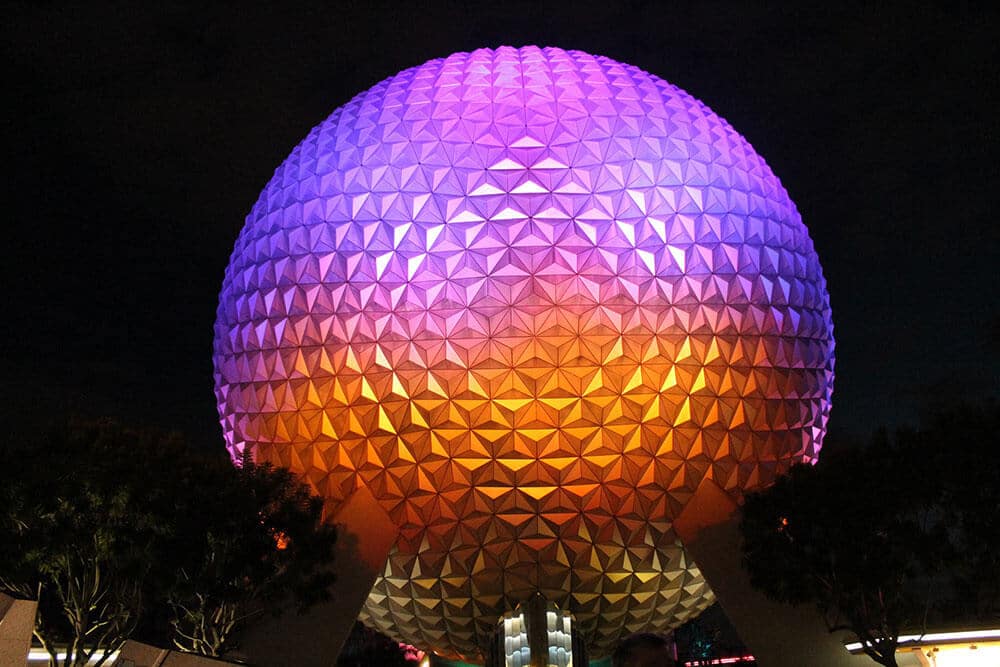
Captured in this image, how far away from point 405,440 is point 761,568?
930 cm

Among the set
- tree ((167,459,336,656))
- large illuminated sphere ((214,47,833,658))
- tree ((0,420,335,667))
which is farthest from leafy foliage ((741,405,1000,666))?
tree ((0,420,335,667))

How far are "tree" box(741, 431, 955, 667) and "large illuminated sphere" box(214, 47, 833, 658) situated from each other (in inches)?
68.4

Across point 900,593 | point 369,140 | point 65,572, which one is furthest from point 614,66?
point 65,572

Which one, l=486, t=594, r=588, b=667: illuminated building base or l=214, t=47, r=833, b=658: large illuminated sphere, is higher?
l=214, t=47, r=833, b=658: large illuminated sphere

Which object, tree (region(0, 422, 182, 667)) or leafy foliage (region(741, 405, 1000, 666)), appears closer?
tree (region(0, 422, 182, 667))

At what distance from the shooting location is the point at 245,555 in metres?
20.1

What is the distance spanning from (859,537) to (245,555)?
14063mm

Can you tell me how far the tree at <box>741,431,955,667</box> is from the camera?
21.2m

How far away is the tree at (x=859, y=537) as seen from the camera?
835 inches

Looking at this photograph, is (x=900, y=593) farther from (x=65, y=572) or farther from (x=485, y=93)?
(x=65, y=572)

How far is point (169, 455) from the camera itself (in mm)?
20234

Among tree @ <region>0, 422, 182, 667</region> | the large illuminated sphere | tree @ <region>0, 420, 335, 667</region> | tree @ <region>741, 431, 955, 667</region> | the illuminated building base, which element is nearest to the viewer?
tree @ <region>0, 422, 182, 667</region>

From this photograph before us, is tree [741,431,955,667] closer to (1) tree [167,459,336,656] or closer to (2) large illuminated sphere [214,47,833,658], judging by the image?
(2) large illuminated sphere [214,47,833,658]

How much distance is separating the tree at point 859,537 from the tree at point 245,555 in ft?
35.3
